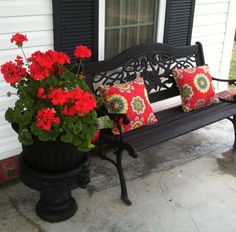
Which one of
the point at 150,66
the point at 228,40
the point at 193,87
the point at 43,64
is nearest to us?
the point at 43,64

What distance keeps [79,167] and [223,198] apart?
1181 millimetres

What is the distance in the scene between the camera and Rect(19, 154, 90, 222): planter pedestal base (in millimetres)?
2514

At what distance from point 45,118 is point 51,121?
42 millimetres

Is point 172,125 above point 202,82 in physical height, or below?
below

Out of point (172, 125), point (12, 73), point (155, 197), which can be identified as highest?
point (12, 73)

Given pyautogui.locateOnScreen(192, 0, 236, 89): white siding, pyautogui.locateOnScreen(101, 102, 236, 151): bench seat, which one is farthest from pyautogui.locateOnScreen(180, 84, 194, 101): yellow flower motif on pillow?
pyautogui.locateOnScreen(192, 0, 236, 89): white siding

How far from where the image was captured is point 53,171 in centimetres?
253

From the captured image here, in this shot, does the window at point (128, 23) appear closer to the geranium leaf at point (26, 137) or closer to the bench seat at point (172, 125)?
the bench seat at point (172, 125)

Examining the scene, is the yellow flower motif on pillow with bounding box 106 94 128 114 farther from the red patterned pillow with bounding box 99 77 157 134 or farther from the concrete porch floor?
the concrete porch floor

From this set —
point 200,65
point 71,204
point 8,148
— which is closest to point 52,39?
point 8,148

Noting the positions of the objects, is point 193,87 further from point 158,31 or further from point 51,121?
point 51,121

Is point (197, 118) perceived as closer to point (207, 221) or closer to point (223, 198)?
point (223, 198)

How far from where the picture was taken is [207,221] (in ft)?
9.13

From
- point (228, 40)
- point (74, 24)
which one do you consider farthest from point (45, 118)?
point (228, 40)
